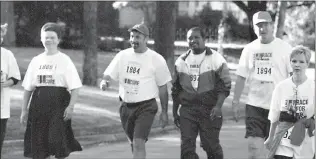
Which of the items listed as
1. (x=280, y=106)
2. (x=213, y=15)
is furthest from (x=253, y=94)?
(x=213, y=15)

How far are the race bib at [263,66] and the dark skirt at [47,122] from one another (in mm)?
2210

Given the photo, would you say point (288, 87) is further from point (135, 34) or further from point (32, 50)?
point (32, 50)

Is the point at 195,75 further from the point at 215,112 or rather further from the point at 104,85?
the point at 104,85

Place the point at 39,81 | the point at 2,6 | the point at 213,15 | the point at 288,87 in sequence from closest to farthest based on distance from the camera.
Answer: the point at 288,87
the point at 39,81
the point at 2,6
the point at 213,15

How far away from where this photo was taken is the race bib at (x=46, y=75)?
8070 mm

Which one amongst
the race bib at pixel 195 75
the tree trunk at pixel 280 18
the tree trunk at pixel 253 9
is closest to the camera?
the race bib at pixel 195 75

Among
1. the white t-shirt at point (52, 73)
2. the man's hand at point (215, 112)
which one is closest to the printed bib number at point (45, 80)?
the white t-shirt at point (52, 73)

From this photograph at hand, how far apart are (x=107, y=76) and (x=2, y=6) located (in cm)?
1376

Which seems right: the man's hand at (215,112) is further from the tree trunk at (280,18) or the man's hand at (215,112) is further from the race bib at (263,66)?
the tree trunk at (280,18)

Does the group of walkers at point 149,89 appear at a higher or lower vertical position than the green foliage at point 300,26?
higher

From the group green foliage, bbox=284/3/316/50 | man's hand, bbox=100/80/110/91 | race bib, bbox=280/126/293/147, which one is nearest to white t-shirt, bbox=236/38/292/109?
race bib, bbox=280/126/293/147

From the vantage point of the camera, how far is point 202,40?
8250 mm

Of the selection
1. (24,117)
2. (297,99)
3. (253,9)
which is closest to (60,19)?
(253,9)

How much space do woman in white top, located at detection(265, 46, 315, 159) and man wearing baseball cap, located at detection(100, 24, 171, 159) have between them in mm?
1769
